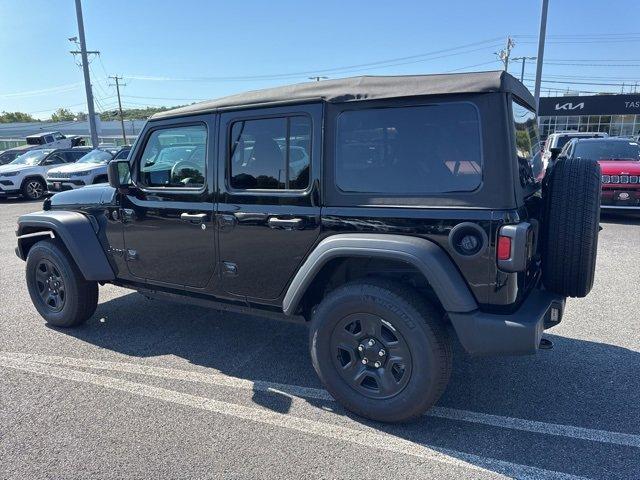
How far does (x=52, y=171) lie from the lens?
13.9 meters

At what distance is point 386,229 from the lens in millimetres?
2691

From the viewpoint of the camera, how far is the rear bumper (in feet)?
8.03

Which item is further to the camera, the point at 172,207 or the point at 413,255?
the point at 172,207

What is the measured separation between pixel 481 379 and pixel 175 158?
281 cm

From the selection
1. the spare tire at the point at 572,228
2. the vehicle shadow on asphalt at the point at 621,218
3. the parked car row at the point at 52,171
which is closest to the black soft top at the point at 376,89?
the spare tire at the point at 572,228

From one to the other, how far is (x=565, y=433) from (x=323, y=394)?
148 centimetres

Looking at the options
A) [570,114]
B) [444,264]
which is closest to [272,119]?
[444,264]

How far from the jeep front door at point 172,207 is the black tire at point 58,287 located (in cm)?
63

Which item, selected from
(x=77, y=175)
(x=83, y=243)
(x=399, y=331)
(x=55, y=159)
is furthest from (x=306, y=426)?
(x=55, y=159)

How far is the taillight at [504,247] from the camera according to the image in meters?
2.35

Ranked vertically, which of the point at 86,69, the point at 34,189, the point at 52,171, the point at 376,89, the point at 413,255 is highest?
the point at 86,69

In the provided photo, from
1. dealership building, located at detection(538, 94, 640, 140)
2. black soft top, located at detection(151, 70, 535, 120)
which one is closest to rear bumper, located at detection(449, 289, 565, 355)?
black soft top, located at detection(151, 70, 535, 120)

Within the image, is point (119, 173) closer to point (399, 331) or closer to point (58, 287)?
point (58, 287)

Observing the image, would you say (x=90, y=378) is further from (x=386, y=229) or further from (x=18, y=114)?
(x=18, y=114)
